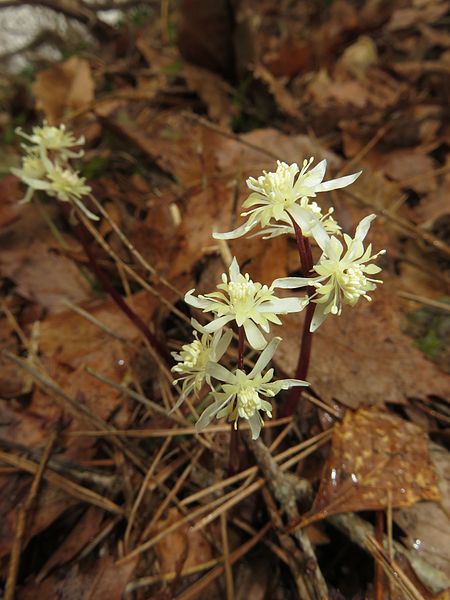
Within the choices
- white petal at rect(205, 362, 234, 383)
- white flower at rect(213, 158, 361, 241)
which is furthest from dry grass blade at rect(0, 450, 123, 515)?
white flower at rect(213, 158, 361, 241)

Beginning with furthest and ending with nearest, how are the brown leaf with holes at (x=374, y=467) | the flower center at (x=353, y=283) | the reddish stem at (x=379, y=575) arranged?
1. the brown leaf with holes at (x=374, y=467)
2. the reddish stem at (x=379, y=575)
3. the flower center at (x=353, y=283)

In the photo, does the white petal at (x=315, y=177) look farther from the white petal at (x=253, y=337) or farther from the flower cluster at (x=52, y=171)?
the flower cluster at (x=52, y=171)

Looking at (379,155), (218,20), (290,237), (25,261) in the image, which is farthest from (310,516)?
(218,20)

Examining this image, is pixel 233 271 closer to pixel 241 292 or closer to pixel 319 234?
pixel 241 292

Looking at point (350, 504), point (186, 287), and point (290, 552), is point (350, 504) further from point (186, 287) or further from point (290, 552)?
point (186, 287)

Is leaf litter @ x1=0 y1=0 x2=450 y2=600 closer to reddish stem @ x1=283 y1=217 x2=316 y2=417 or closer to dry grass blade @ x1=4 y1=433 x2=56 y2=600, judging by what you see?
dry grass blade @ x1=4 y1=433 x2=56 y2=600

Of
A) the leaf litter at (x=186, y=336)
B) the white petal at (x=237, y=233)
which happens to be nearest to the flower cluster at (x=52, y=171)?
the leaf litter at (x=186, y=336)
